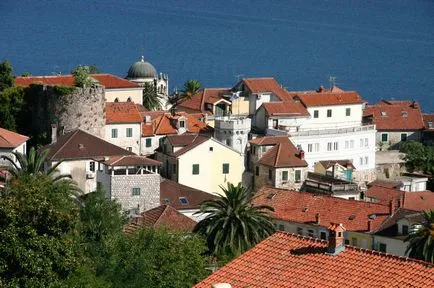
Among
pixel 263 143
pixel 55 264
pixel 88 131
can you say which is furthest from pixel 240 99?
pixel 55 264

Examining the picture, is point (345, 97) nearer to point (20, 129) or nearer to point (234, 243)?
point (20, 129)

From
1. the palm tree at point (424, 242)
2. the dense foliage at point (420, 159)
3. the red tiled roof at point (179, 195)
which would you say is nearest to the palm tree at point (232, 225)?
the palm tree at point (424, 242)

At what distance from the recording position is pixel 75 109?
191ft

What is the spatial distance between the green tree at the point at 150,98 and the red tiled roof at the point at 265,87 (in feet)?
18.6

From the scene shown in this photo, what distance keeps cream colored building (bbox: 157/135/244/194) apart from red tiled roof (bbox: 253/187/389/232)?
514cm

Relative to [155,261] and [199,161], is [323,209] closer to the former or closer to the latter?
[199,161]

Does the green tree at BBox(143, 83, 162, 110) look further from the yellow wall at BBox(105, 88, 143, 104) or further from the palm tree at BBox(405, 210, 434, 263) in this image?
the palm tree at BBox(405, 210, 434, 263)

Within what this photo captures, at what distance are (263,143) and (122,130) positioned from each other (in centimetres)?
618

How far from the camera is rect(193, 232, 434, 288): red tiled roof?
22.3 meters

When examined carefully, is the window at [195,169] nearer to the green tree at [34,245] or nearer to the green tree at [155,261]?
the green tree at [155,261]

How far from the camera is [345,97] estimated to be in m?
70.2

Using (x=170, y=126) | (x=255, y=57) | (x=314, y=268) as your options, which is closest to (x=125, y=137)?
(x=170, y=126)

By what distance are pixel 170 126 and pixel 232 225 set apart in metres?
21.7

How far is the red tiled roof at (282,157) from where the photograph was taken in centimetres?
5972
